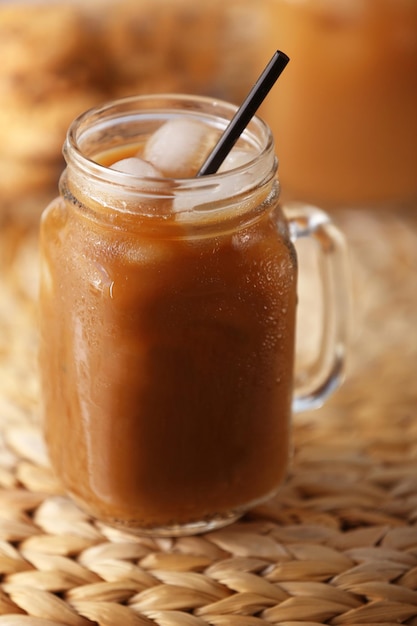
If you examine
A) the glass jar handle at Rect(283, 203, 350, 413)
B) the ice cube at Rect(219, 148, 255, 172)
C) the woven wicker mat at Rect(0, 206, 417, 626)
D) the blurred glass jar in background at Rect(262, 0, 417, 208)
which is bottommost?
the woven wicker mat at Rect(0, 206, 417, 626)

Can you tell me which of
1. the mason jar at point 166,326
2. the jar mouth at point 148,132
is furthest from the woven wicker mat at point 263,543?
the jar mouth at point 148,132

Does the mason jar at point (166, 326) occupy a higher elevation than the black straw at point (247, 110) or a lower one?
lower

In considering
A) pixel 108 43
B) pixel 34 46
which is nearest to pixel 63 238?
pixel 34 46

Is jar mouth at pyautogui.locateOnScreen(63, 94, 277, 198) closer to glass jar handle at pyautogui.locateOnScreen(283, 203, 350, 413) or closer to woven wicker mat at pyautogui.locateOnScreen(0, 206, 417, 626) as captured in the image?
glass jar handle at pyautogui.locateOnScreen(283, 203, 350, 413)

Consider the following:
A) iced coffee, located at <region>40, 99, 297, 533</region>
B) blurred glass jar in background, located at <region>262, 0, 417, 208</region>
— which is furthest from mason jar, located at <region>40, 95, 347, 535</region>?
blurred glass jar in background, located at <region>262, 0, 417, 208</region>

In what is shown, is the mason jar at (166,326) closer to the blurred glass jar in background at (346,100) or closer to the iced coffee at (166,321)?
the iced coffee at (166,321)

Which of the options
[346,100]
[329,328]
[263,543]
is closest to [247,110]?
[329,328]
